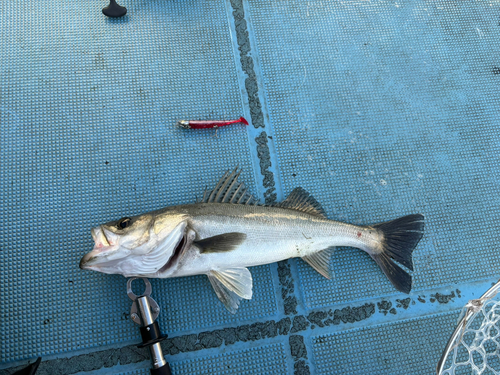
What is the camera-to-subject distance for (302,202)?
2582 mm

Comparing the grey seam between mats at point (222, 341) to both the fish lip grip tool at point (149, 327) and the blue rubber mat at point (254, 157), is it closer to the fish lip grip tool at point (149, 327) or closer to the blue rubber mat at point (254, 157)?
the blue rubber mat at point (254, 157)

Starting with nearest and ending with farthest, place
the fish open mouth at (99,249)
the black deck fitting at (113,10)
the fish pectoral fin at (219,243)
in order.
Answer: the fish open mouth at (99,249) < the fish pectoral fin at (219,243) < the black deck fitting at (113,10)

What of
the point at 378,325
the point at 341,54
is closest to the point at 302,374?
the point at 378,325

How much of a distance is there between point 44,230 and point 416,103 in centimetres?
343

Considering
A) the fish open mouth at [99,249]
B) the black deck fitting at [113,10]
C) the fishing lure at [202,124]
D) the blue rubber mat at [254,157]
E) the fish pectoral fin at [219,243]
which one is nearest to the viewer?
the fish open mouth at [99,249]

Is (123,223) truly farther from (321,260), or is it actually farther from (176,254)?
(321,260)

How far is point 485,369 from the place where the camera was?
8.57 feet

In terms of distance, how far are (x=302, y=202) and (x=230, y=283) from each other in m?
0.83

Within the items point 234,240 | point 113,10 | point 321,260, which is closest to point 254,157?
point 234,240

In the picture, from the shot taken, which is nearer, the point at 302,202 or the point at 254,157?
the point at 302,202

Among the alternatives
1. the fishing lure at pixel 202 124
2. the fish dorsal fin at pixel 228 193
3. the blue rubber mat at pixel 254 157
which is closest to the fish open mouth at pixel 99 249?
the blue rubber mat at pixel 254 157

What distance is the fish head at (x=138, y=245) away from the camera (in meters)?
2.07

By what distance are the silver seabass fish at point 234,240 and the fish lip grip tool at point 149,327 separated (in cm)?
23

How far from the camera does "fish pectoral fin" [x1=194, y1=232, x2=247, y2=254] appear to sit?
7.34 ft
